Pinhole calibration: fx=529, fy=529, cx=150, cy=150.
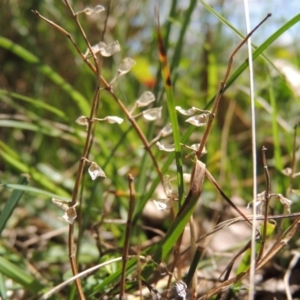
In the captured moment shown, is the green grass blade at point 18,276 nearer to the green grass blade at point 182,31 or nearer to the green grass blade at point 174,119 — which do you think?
the green grass blade at point 174,119

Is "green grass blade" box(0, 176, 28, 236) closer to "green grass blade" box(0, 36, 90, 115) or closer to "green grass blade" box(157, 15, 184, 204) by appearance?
"green grass blade" box(157, 15, 184, 204)

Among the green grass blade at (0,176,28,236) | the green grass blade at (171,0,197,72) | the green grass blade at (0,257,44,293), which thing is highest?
the green grass blade at (171,0,197,72)

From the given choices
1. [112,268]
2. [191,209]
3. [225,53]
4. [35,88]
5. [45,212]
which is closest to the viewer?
[191,209]

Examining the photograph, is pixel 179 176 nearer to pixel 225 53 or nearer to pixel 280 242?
pixel 280 242

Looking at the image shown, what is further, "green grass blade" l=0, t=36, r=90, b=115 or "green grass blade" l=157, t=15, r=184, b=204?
"green grass blade" l=0, t=36, r=90, b=115

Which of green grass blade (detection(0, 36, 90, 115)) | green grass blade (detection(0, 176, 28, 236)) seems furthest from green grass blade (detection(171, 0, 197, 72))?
green grass blade (detection(0, 176, 28, 236))

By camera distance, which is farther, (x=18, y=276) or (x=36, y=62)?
(x=36, y=62)

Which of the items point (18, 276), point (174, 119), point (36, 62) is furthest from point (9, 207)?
point (36, 62)

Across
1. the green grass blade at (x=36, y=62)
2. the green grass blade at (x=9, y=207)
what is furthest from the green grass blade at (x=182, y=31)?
the green grass blade at (x=9, y=207)

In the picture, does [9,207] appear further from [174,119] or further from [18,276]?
[174,119]

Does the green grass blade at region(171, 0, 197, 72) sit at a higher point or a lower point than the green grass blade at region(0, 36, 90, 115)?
higher

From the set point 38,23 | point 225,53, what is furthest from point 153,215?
point 225,53
